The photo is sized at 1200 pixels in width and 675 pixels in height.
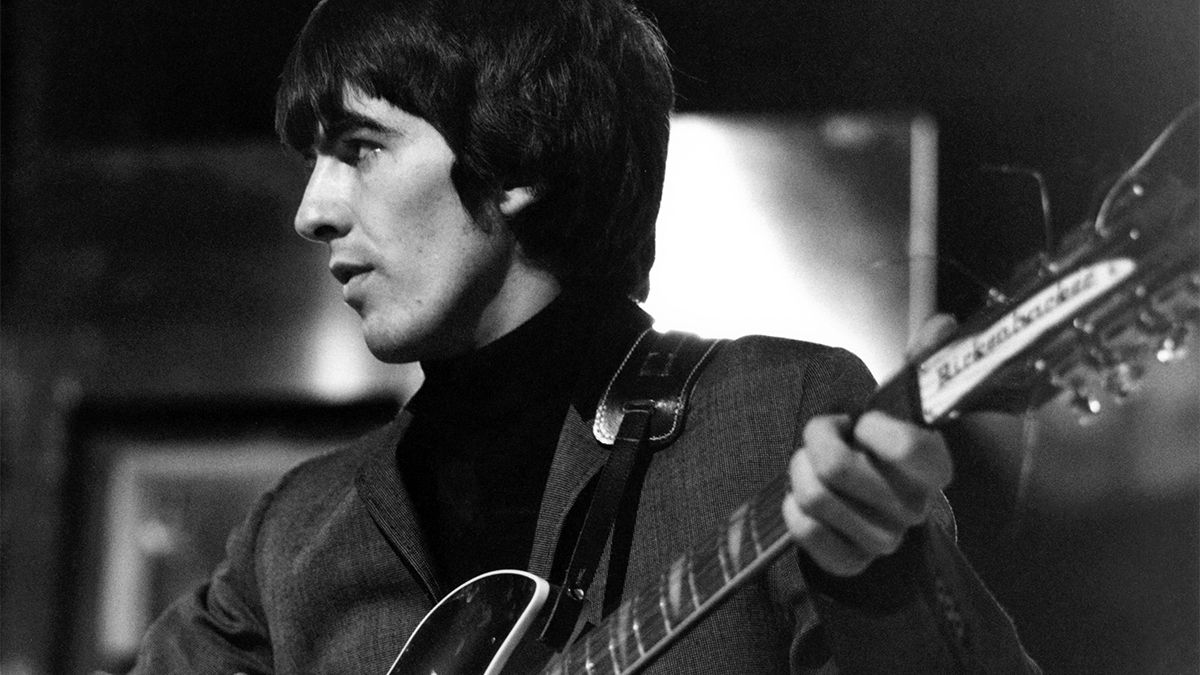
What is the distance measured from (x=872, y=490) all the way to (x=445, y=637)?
1.75 ft

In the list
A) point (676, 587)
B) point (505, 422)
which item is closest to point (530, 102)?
point (505, 422)

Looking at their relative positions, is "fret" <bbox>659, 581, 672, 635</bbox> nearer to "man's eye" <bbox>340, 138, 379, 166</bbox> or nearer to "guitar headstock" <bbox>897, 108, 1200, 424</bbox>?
"guitar headstock" <bbox>897, 108, 1200, 424</bbox>

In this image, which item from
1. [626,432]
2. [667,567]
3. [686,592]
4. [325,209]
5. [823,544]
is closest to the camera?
[823,544]

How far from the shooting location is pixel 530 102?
154 cm

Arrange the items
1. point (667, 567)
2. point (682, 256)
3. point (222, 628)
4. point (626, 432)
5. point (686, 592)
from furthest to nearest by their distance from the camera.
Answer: point (682, 256) → point (222, 628) → point (626, 432) → point (667, 567) → point (686, 592)

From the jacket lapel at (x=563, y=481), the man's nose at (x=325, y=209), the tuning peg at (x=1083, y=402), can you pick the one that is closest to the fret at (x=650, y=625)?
the jacket lapel at (x=563, y=481)

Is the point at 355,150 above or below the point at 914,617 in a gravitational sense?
above

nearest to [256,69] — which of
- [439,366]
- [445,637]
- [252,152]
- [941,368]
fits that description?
[252,152]

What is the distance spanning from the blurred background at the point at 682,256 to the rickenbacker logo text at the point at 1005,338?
0.08 m

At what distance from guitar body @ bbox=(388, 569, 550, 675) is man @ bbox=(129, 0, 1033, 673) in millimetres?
77

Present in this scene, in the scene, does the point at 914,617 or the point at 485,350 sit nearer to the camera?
the point at 914,617

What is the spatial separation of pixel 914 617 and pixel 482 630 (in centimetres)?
44

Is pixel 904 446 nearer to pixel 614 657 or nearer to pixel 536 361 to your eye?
pixel 614 657

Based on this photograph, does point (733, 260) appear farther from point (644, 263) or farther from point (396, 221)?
point (396, 221)
